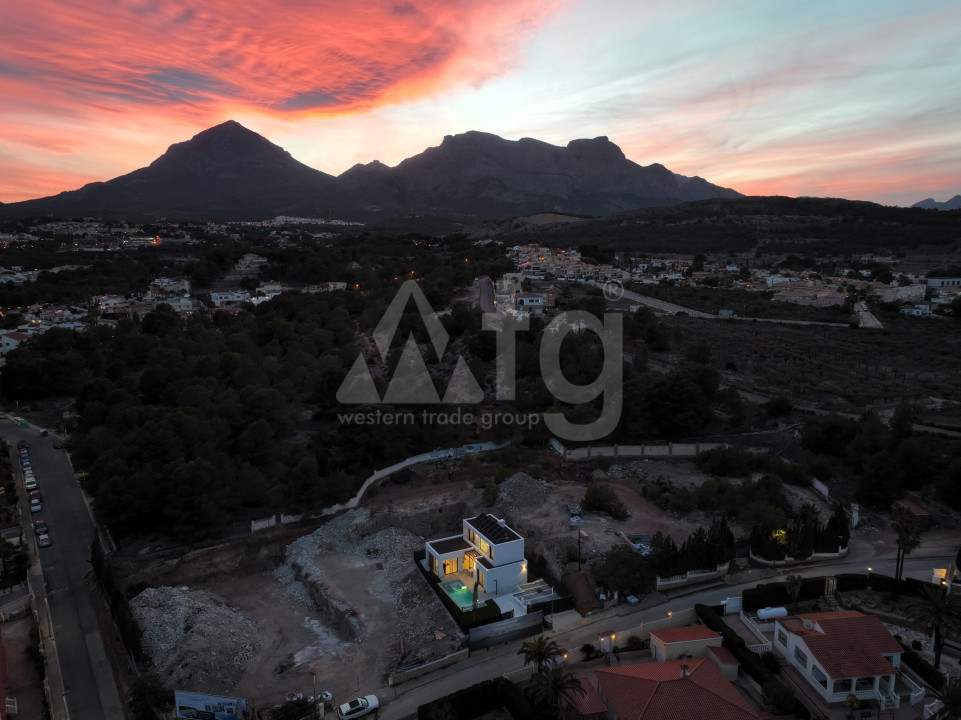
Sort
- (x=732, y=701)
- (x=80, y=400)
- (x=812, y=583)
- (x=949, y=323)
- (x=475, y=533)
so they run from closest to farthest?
1. (x=732, y=701)
2. (x=812, y=583)
3. (x=475, y=533)
4. (x=80, y=400)
5. (x=949, y=323)

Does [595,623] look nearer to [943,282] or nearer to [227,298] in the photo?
[227,298]

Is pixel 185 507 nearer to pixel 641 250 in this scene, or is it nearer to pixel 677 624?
pixel 677 624

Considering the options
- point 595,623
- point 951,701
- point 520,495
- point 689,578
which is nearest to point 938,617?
point 951,701

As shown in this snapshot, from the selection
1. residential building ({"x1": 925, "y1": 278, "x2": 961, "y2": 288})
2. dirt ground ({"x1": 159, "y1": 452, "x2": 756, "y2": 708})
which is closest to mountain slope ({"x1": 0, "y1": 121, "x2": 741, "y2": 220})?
residential building ({"x1": 925, "y1": 278, "x2": 961, "y2": 288})

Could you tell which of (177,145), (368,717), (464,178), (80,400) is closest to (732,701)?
(368,717)

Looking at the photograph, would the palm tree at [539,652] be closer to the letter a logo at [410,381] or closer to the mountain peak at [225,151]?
the letter a logo at [410,381]

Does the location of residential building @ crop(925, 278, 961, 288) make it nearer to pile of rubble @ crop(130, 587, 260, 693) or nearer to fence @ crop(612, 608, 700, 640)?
fence @ crop(612, 608, 700, 640)

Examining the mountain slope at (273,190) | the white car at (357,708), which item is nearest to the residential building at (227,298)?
the white car at (357,708)
